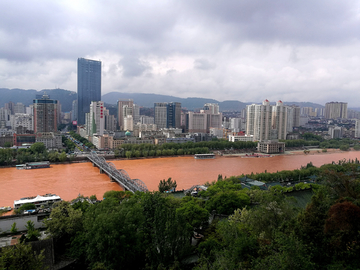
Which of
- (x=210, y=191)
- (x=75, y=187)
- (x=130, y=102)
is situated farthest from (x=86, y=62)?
(x=210, y=191)

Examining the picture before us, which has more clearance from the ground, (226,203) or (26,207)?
(226,203)

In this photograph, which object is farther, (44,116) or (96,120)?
(96,120)

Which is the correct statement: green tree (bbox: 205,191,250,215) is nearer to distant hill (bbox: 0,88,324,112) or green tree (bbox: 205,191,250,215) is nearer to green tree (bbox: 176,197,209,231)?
green tree (bbox: 176,197,209,231)

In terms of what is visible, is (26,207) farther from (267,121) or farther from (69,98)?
(69,98)

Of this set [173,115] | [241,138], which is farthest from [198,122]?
[241,138]

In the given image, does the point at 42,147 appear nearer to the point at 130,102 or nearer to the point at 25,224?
the point at 25,224

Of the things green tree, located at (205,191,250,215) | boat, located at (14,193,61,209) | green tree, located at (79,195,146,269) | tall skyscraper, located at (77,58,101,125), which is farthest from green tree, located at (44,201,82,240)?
tall skyscraper, located at (77,58,101,125)
